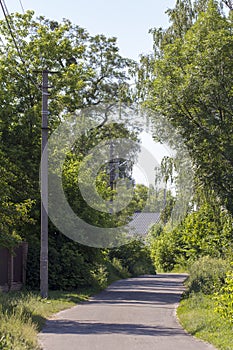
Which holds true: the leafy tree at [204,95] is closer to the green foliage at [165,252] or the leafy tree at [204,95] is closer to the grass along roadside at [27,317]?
the grass along roadside at [27,317]

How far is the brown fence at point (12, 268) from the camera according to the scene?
2677cm

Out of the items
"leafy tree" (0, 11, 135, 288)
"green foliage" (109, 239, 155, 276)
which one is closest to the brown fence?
"leafy tree" (0, 11, 135, 288)

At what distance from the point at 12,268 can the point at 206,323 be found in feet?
40.6

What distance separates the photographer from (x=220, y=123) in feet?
89.2

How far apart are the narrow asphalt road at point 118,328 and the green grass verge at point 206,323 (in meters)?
0.25

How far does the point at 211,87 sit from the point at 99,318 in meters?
10.8

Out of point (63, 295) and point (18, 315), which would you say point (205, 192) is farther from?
point (18, 315)

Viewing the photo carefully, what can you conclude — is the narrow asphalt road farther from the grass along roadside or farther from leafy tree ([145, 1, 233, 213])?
leafy tree ([145, 1, 233, 213])

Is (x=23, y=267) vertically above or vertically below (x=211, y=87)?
below

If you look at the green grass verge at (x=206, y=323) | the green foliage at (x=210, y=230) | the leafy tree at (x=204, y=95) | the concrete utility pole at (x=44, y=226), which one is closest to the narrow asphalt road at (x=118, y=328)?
the green grass verge at (x=206, y=323)

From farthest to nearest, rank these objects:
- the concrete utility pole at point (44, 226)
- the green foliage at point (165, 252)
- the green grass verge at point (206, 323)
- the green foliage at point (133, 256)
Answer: the green foliage at point (165, 252) < the green foliage at point (133, 256) < the concrete utility pole at point (44, 226) < the green grass verge at point (206, 323)

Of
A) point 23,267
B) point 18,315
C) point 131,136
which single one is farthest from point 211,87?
point 131,136

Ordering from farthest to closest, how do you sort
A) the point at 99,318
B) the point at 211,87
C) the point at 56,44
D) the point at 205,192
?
1. the point at 56,44
2. the point at 205,192
3. the point at 211,87
4. the point at 99,318

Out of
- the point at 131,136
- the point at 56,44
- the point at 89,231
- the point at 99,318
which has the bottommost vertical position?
the point at 99,318
